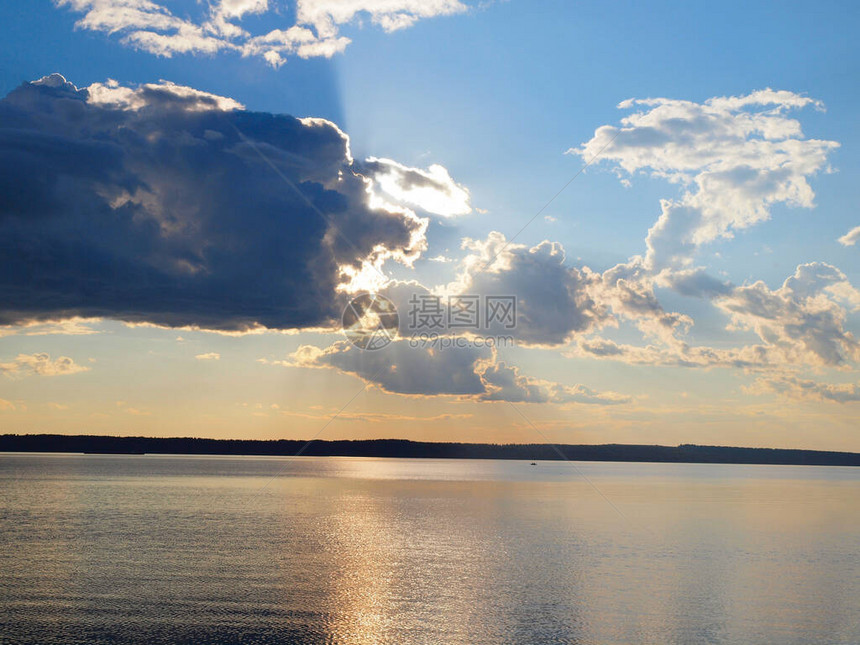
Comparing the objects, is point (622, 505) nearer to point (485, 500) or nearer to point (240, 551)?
point (485, 500)

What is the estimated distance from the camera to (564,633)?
38.0 meters

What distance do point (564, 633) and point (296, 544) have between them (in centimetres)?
3808

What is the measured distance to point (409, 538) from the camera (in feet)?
248

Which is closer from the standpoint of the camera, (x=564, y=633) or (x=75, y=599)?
(x=564, y=633)

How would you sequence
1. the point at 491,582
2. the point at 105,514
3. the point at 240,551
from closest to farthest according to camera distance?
1. the point at 491,582
2. the point at 240,551
3. the point at 105,514

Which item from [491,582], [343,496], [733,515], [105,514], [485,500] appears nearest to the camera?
[491,582]

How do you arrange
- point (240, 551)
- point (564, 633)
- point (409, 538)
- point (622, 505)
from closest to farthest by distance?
point (564, 633), point (240, 551), point (409, 538), point (622, 505)

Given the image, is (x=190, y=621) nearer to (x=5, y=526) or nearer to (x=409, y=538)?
(x=409, y=538)

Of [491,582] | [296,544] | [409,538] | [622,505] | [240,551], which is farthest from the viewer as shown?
[622,505]

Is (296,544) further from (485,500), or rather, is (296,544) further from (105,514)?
(485,500)

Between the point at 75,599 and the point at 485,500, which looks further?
the point at 485,500

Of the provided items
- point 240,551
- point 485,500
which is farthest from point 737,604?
point 485,500

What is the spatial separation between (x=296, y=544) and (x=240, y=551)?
25.4ft

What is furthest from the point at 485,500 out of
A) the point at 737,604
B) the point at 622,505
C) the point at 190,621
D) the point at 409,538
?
the point at 190,621
